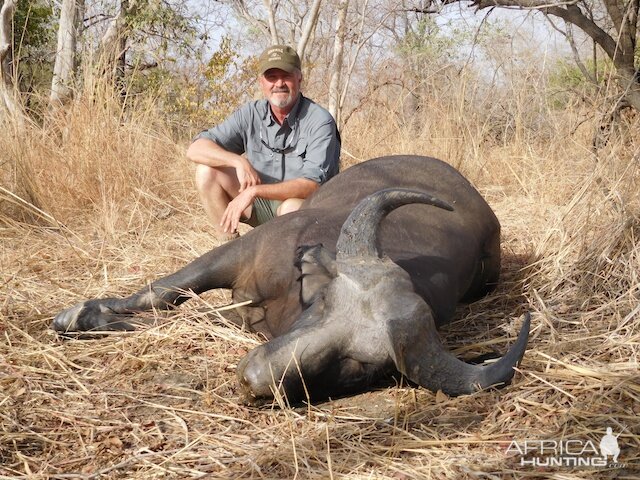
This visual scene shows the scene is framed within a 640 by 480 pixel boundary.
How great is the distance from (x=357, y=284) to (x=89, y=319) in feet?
4.38

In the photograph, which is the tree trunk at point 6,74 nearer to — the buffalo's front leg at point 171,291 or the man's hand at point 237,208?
the man's hand at point 237,208

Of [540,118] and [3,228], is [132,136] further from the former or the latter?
[540,118]

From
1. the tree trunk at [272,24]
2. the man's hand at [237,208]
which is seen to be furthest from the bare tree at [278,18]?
the man's hand at [237,208]

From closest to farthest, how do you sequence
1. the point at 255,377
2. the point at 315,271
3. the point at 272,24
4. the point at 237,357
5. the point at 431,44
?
the point at 255,377
the point at 315,271
the point at 237,357
the point at 272,24
the point at 431,44

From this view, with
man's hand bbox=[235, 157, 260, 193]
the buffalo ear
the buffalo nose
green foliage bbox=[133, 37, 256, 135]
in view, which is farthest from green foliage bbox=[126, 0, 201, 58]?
the buffalo nose

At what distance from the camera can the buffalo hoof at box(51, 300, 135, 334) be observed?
3088 mm

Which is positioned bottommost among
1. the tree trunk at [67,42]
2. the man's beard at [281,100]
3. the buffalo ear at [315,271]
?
the buffalo ear at [315,271]

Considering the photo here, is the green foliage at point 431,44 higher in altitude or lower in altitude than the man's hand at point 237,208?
higher

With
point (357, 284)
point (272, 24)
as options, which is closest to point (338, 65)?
point (272, 24)

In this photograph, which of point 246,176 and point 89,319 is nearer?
point 89,319

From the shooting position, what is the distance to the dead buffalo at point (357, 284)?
7.77 ft

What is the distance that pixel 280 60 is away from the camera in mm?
4445

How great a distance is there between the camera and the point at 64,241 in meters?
4.37

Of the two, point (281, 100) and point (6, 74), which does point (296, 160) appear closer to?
point (281, 100)
